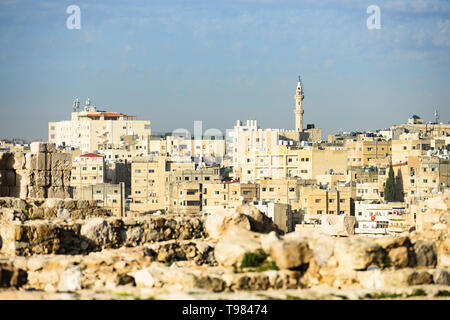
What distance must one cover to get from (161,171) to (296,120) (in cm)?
4085

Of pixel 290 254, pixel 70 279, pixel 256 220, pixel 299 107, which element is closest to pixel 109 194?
pixel 299 107

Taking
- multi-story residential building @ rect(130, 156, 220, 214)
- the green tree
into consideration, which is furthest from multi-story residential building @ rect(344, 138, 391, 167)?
the green tree

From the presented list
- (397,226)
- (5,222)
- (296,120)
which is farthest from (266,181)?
(5,222)

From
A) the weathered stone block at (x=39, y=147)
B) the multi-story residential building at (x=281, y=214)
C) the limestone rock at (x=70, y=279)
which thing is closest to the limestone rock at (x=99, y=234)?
the limestone rock at (x=70, y=279)

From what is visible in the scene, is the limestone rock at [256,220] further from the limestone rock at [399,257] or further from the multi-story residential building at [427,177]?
the multi-story residential building at [427,177]

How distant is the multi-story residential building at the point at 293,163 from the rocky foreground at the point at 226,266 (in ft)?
290

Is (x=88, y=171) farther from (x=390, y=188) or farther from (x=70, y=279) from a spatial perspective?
(x=70, y=279)

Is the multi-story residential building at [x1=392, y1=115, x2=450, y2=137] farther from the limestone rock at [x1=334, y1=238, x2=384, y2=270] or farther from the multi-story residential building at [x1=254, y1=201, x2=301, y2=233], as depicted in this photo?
the limestone rock at [x1=334, y1=238, x2=384, y2=270]

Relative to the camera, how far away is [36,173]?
2173cm

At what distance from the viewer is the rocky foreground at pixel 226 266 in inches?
468

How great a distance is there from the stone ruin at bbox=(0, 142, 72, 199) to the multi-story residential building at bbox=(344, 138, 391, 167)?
88.4 metres

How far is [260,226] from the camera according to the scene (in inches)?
603

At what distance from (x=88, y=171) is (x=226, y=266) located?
Answer: 90.6 metres

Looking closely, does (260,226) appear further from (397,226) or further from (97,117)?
(97,117)
